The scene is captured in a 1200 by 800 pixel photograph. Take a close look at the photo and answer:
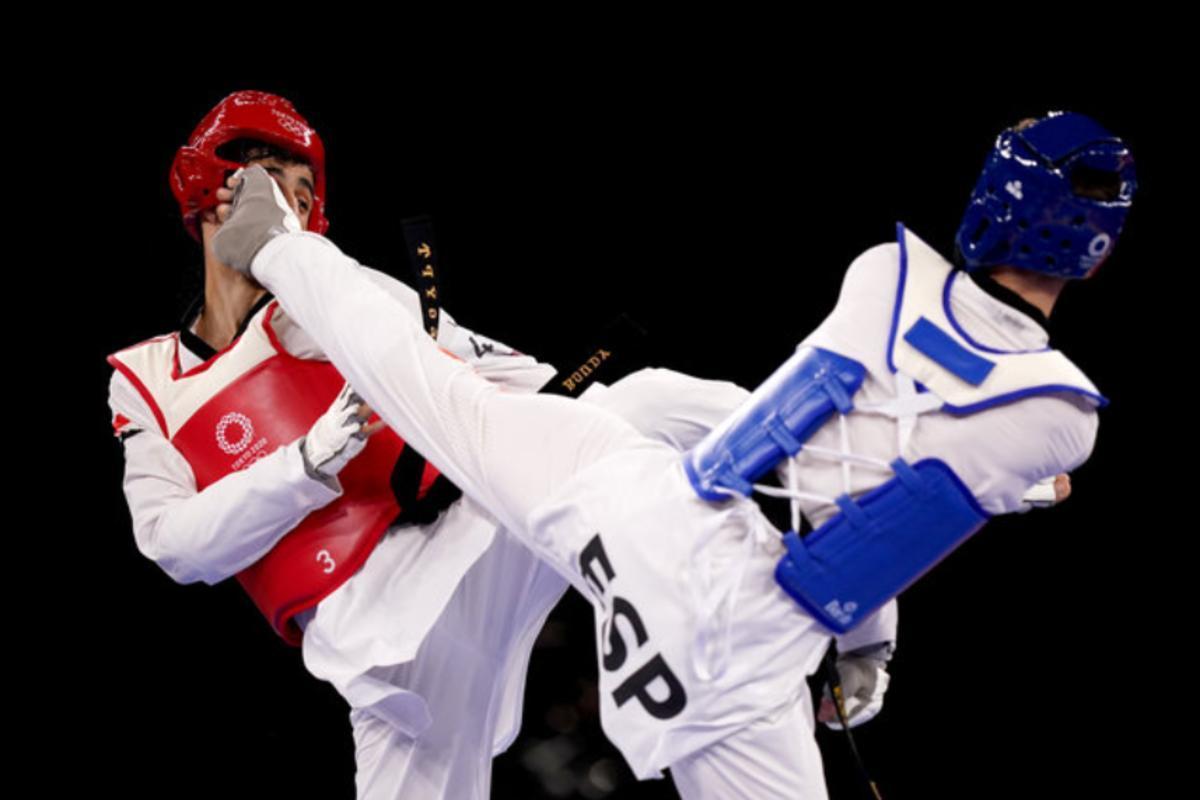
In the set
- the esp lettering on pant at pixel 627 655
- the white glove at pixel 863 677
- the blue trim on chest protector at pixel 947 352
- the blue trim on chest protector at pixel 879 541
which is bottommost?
the white glove at pixel 863 677

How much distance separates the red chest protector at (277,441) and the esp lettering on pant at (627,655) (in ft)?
2.25

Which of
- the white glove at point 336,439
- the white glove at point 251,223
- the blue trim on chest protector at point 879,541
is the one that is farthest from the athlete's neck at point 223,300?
the blue trim on chest protector at point 879,541

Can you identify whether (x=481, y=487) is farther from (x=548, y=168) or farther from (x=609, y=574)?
(x=548, y=168)

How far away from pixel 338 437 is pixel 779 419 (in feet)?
2.98

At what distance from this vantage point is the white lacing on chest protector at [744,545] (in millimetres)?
2152

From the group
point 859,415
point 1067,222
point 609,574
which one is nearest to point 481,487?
point 609,574

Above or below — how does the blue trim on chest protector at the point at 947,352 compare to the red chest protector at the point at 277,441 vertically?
above

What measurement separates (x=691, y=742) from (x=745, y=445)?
48 centimetres

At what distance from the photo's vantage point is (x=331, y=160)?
3.77 meters

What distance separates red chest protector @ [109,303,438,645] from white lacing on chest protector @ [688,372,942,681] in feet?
2.79

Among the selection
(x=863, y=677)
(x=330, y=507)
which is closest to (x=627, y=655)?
(x=863, y=677)

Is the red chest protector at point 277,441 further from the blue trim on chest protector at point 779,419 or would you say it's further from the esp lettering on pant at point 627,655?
the blue trim on chest protector at point 779,419

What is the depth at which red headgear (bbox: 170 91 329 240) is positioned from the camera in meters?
3.00

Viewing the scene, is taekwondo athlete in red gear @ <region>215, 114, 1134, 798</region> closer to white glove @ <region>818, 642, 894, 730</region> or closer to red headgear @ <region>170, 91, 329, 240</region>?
white glove @ <region>818, 642, 894, 730</region>
